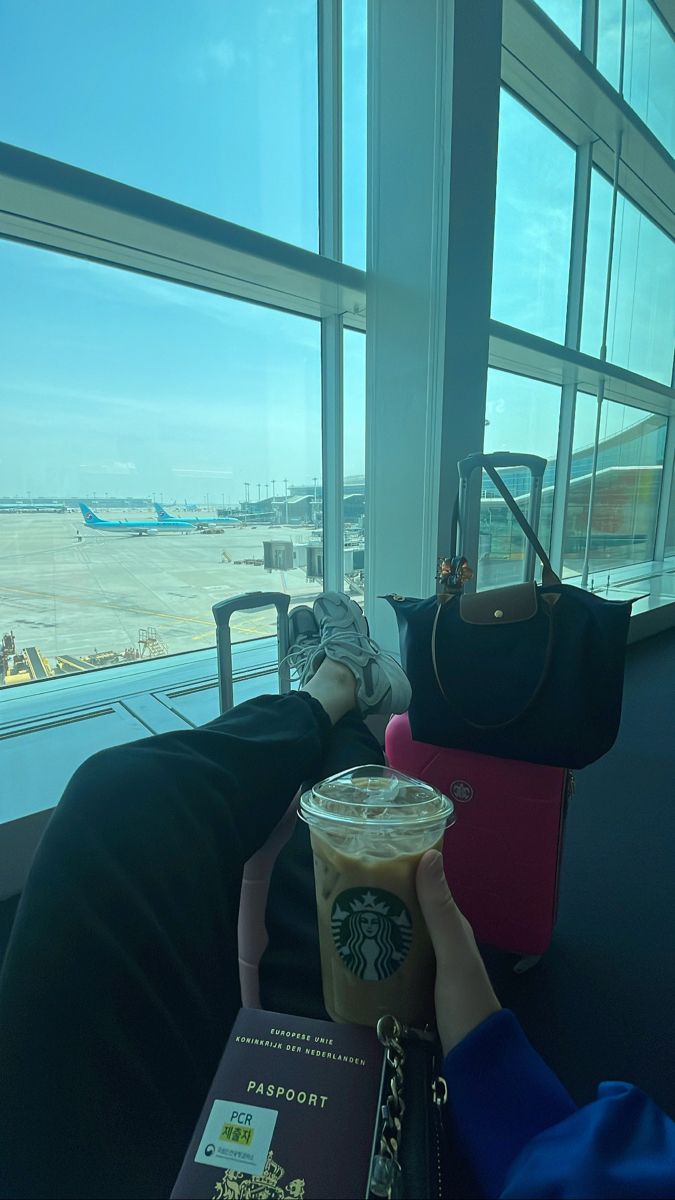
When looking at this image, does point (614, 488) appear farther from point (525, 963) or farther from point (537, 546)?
point (525, 963)

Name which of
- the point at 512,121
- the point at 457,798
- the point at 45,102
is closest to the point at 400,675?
the point at 457,798

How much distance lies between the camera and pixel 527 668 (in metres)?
1.04

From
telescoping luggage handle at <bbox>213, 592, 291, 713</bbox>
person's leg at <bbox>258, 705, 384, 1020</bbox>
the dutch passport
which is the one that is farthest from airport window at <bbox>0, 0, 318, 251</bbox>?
the dutch passport

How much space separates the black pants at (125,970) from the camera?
452mm

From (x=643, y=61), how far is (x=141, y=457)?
4.77 metres

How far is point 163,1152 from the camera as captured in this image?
48 cm

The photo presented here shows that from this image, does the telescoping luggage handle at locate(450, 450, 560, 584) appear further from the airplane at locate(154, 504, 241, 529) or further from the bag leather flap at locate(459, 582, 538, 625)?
the airplane at locate(154, 504, 241, 529)

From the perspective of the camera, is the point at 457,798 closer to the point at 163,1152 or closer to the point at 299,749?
the point at 299,749

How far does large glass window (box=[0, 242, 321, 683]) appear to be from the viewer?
159 centimetres

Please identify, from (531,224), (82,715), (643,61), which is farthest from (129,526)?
(643,61)

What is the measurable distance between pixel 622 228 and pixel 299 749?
4.92m

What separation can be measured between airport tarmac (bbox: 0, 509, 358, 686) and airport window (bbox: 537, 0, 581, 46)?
316 centimetres

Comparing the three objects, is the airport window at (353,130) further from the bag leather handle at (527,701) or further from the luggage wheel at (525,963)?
the luggage wheel at (525,963)

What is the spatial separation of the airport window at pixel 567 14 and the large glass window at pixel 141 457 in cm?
243
